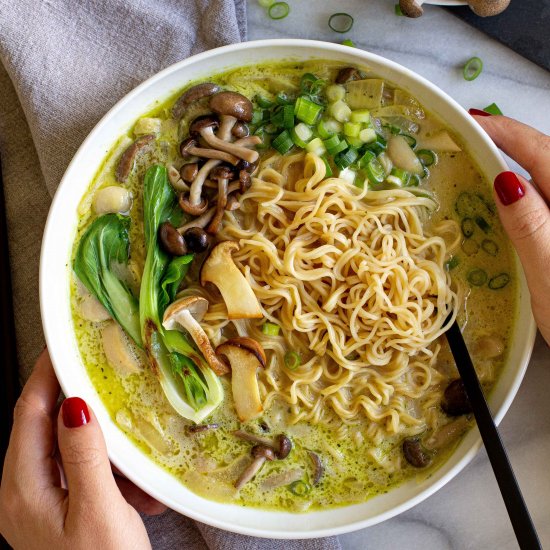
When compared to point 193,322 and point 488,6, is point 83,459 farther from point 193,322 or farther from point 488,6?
point 488,6

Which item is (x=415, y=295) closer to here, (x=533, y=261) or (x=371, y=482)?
(x=533, y=261)

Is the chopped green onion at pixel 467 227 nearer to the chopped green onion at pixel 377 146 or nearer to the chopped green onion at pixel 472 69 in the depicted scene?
the chopped green onion at pixel 377 146

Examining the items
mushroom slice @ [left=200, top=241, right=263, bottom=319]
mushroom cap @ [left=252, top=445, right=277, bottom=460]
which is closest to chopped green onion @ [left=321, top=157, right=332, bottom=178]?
mushroom slice @ [left=200, top=241, right=263, bottom=319]

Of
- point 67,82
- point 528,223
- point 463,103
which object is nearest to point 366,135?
point 463,103

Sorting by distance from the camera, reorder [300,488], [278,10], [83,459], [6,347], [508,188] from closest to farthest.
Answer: [83,459]
[508,188]
[300,488]
[6,347]
[278,10]

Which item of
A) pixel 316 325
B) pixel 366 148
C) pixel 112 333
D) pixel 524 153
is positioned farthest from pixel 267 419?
pixel 524 153
